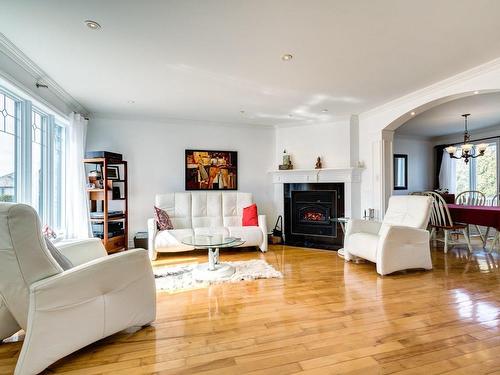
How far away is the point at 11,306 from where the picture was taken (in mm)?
1480

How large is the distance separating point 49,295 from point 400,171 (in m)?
7.23

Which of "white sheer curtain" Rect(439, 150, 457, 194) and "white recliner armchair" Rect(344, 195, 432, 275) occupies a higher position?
"white sheer curtain" Rect(439, 150, 457, 194)

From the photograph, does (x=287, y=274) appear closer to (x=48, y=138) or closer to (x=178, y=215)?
(x=178, y=215)

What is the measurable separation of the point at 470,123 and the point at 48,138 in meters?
7.30

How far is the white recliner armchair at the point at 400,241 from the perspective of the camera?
3.08 meters

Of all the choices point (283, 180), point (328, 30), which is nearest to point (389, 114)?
point (283, 180)

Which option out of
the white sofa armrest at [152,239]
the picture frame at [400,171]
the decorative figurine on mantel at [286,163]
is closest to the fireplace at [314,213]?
the decorative figurine on mantel at [286,163]

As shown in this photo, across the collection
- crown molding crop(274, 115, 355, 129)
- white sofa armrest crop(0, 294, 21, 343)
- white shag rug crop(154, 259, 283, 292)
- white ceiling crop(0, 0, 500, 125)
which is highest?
white ceiling crop(0, 0, 500, 125)

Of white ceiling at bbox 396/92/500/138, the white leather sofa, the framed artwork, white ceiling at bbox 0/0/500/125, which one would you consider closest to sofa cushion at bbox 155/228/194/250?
the white leather sofa

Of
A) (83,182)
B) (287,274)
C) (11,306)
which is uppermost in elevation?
(83,182)

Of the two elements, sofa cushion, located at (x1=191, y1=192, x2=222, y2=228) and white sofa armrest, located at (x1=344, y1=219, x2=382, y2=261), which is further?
sofa cushion, located at (x1=191, y1=192, x2=222, y2=228)

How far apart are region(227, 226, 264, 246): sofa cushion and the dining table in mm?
3149

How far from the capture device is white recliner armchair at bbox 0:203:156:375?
1.39 metres

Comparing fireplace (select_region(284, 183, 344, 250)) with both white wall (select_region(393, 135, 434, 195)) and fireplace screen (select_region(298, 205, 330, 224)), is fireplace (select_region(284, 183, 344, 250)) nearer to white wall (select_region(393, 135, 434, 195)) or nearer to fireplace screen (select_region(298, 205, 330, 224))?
fireplace screen (select_region(298, 205, 330, 224))
